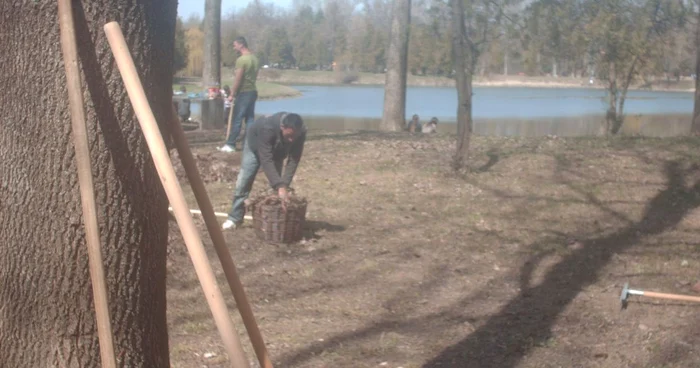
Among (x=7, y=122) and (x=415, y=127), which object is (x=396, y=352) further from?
(x=415, y=127)

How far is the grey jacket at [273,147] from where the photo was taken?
782 centimetres

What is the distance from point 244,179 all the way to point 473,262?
2331 mm

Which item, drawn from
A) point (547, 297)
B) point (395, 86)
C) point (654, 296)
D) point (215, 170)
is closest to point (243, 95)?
point (215, 170)

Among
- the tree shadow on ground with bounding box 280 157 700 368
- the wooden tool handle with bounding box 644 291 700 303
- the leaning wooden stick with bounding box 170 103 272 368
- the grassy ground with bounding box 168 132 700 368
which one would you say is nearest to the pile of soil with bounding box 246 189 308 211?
the grassy ground with bounding box 168 132 700 368

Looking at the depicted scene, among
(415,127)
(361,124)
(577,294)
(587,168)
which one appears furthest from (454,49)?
(361,124)

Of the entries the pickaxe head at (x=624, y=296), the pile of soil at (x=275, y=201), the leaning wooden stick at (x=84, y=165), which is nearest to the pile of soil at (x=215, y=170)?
the pile of soil at (x=275, y=201)

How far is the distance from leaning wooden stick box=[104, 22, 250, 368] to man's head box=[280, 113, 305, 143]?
4.42 m

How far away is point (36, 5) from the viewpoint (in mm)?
3139

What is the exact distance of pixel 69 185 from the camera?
10.4 ft

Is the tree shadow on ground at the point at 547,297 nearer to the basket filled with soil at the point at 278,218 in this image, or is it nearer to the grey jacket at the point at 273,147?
the basket filled with soil at the point at 278,218

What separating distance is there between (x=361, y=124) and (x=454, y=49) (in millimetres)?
11425

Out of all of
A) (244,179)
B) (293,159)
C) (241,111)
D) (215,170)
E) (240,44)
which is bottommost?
(215,170)

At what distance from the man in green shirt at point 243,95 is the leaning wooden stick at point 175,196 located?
9.17m

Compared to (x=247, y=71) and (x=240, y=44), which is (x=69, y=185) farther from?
(x=240, y=44)
